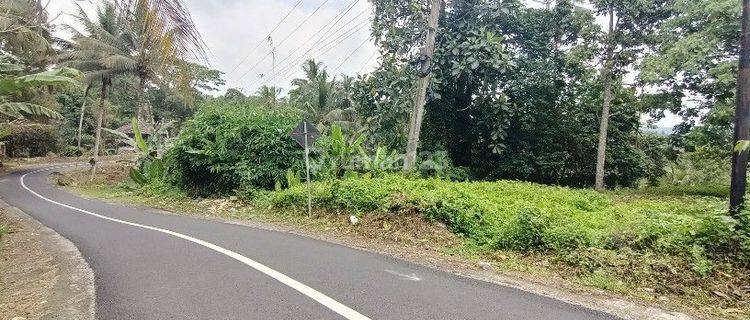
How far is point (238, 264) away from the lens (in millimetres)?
6344

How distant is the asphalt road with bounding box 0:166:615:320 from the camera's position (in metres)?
4.46

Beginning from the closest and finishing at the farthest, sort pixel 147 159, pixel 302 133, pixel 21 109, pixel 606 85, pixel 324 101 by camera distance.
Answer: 1. pixel 302 133
2. pixel 21 109
3. pixel 606 85
4. pixel 147 159
5. pixel 324 101

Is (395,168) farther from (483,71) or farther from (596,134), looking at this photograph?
(596,134)

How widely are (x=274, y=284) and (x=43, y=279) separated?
3516 millimetres

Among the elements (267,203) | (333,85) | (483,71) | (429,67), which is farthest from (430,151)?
(333,85)

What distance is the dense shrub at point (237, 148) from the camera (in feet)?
48.8

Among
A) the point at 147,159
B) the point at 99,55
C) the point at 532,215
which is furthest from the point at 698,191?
the point at 99,55

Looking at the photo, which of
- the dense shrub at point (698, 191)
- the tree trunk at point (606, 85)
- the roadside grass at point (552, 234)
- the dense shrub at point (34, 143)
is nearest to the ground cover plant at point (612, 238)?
the roadside grass at point (552, 234)

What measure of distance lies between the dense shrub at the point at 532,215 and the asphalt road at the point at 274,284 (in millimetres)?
2034

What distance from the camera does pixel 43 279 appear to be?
6230 millimetres

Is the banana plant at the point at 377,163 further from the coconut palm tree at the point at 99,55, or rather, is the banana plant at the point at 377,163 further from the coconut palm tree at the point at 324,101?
the coconut palm tree at the point at 99,55

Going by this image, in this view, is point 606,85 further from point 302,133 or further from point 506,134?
point 302,133

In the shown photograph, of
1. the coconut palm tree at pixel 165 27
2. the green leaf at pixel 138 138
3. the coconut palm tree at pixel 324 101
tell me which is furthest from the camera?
the coconut palm tree at pixel 324 101

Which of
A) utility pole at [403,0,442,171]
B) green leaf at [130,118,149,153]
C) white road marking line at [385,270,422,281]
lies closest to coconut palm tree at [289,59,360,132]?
green leaf at [130,118,149,153]
